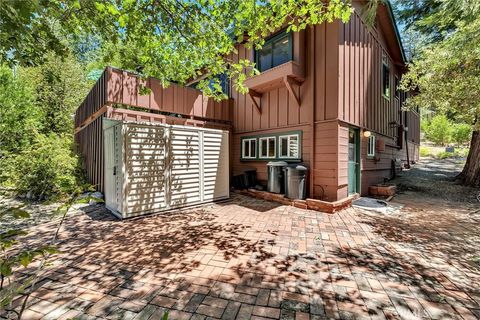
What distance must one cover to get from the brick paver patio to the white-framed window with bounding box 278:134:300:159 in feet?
9.78

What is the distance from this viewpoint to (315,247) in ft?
11.4

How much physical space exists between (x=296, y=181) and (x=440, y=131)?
2847cm

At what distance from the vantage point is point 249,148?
853 cm

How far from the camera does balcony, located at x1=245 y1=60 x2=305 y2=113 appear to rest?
20.7ft

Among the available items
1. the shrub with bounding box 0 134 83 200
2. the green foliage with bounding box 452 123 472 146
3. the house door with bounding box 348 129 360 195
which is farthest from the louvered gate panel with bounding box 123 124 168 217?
the green foliage with bounding box 452 123 472 146

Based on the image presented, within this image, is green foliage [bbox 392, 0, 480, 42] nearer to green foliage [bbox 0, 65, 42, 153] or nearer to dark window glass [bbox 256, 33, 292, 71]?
dark window glass [bbox 256, 33, 292, 71]

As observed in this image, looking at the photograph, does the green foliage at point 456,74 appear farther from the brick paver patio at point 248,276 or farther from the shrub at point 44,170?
the shrub at point 44,170

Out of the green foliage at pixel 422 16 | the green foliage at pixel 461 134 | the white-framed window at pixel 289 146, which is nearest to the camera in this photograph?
the white-framed window at pixel 289 146

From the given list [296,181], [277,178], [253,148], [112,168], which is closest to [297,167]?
[296,181]

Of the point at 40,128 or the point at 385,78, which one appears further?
the point at 40,128

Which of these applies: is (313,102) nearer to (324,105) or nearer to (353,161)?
(324,105)

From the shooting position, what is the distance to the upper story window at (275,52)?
685cm

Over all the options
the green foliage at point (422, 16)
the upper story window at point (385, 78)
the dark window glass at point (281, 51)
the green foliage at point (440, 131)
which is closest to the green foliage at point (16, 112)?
the dark window glass at point (281, 51)

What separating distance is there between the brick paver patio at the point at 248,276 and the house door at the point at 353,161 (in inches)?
113
